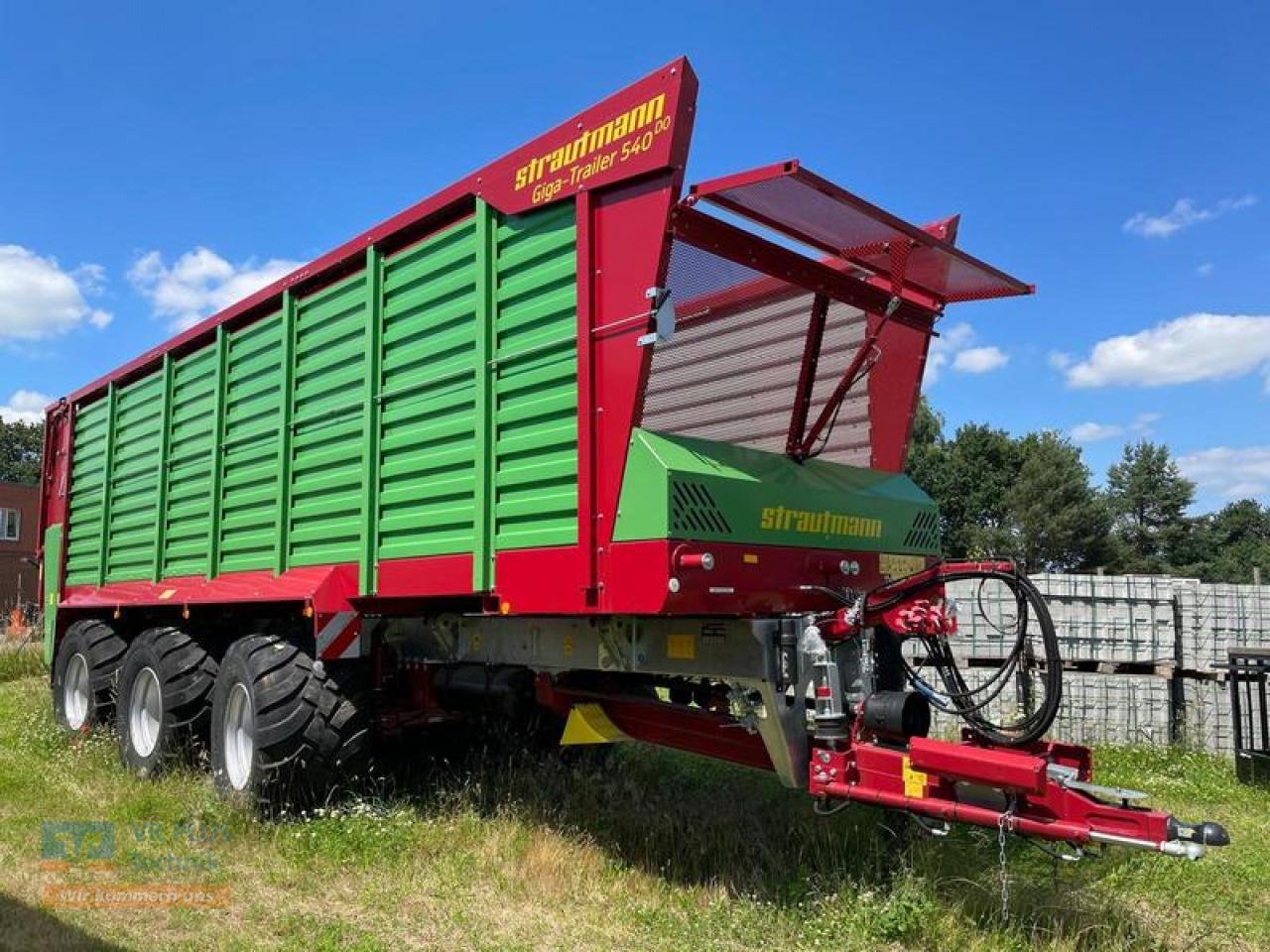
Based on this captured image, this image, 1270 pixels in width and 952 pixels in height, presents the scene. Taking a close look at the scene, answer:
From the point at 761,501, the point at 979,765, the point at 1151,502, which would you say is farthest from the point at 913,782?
the point at 1151,502

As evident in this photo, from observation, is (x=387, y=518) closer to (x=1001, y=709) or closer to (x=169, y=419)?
(x=169, y=419)

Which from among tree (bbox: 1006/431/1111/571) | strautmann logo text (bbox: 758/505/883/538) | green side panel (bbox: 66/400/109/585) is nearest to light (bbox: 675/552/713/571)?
strautmann logo text (bbox: 758/505/883/538)

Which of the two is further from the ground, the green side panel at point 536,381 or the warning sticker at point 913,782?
the green side panel at point 536,381

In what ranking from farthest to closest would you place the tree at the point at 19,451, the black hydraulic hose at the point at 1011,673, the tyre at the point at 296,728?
1. the tree at the point at 19,451
2. the tyre at the point at 296,728
3. the black hydraulic hose at the point at 1011,673

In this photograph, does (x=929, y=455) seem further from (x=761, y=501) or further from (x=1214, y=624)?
(x=761, y=501)

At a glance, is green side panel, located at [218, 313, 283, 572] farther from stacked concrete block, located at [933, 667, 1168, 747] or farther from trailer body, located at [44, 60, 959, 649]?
stacked concrete block, located at [933, 667, 1168, 747]

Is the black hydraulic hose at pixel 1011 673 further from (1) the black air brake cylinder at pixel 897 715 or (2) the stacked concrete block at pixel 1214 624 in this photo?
(2) the stacked concrete block at pixel 1214 624

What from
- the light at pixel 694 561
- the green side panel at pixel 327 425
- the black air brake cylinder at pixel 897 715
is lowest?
the black air brake cylinder at pixel 897 715

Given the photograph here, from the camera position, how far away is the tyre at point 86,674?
8.36m

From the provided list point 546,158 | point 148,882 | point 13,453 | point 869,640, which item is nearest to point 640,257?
point 546,158

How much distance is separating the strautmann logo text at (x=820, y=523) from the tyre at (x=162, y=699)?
14.5 ft

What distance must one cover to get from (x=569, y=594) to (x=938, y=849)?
2069 millimetres

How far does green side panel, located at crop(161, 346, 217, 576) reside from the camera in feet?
24.3

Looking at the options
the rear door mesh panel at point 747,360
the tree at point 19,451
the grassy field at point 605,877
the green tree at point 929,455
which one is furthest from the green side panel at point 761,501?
the tree at point 19,451
